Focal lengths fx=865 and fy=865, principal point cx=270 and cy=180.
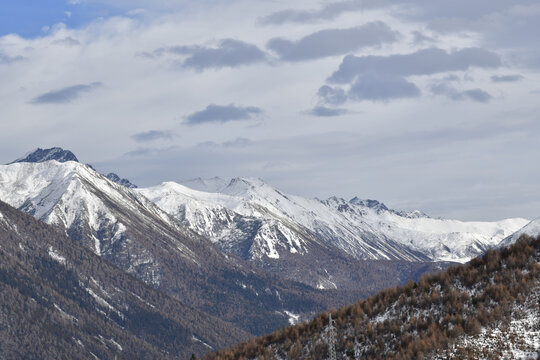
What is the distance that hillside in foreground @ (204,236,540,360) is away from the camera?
3538 inches

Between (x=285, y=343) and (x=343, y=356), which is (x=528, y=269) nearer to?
(x=343, y=356)

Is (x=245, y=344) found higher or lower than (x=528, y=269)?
lower

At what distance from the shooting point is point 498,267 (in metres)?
105

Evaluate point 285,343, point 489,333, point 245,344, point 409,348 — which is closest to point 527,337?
point 489,333

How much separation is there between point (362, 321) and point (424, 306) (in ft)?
26.5

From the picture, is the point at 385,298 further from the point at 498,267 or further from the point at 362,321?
the point at 498,267

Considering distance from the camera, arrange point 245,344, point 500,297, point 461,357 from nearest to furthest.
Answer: point 461,357, point 500,297, point 245,344

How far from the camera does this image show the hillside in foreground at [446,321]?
295 ft

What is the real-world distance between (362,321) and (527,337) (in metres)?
23.7

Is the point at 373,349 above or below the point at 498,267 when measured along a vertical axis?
below

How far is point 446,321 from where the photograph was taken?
96.7 meters

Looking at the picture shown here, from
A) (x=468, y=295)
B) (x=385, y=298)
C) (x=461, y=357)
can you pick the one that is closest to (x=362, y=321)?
(x=385, y=298)

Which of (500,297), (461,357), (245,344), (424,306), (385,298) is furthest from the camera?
(245,344)

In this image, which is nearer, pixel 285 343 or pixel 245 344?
pixel 285 343
